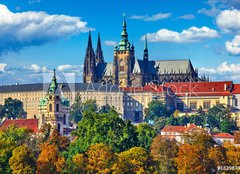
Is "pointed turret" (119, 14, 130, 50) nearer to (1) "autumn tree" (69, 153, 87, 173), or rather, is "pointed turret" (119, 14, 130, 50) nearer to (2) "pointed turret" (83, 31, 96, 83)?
(2) "pointed turret" (83, 31, 96, 83)

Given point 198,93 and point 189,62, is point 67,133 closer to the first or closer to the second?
point 198,93

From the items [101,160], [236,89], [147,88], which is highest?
[147,88]

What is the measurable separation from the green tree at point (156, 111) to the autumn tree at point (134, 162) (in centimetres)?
8047

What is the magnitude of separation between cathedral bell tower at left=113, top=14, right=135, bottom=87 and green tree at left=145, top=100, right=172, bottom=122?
16.3m

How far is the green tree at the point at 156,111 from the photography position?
469ft

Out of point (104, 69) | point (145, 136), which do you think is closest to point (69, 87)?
point (104, 69)

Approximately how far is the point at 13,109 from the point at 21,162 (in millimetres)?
89024

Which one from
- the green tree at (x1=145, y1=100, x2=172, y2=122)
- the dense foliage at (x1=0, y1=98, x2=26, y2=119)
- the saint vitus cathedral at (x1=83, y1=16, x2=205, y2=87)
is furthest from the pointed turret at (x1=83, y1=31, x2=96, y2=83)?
the green tree at (x1=145, y1=100, x2=172, y2=122)

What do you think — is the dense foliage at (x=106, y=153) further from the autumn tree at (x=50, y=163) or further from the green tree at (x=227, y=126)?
the green tree at (x=227, y=126)

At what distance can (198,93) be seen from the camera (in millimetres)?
152000

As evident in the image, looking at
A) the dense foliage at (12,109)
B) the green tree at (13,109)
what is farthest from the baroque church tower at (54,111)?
the green tree at (13,109)

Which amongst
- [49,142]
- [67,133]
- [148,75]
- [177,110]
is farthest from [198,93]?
[49,142]

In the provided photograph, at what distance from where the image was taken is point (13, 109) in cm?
14475

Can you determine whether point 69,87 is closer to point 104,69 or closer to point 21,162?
point 104,69
